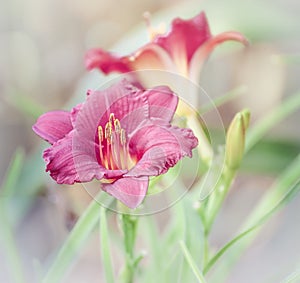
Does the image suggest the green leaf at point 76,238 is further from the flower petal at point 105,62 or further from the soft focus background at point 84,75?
the soft focus background at point 84,75

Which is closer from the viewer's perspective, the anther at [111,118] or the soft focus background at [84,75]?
the anther at [111,118]

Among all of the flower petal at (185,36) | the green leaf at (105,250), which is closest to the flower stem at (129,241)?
the green leaf at (105,250)

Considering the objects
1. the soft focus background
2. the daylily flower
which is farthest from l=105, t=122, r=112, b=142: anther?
the soft focus background

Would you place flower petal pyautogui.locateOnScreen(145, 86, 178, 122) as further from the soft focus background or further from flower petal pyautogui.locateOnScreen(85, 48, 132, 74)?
the soft focus background

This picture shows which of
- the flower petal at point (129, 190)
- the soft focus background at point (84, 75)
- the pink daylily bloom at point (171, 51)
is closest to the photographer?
the flower petal at point (129, 190)

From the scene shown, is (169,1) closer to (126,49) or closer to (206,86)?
(206,86)

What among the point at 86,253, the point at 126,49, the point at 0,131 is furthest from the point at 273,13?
the point at 0,131
